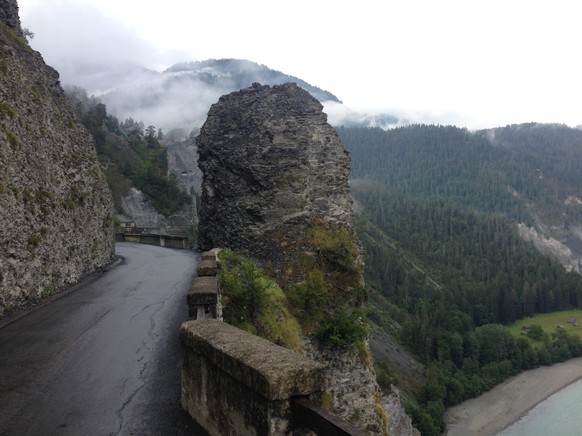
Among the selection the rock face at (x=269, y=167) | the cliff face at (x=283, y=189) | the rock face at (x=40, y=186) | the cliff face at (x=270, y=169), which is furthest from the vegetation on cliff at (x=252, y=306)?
the rock face at (x=269, y=167)

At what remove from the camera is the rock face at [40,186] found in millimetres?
12406

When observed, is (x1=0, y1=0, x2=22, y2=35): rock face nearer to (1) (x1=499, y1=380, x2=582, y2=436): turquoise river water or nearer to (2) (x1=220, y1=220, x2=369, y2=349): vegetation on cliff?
(2) (x1=220, y1=220, x2=369, y2=349): vegetation on cliff

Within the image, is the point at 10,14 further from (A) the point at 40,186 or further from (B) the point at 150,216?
(B) the point at 150,216

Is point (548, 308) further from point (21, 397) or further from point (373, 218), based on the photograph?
point (21, 397)

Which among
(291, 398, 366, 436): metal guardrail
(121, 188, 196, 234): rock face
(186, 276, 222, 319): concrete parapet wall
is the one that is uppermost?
(291, 398, 366, 436): metal guardrail

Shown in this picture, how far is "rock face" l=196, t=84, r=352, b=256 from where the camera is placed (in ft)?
81.2

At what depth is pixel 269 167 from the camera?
25094mm

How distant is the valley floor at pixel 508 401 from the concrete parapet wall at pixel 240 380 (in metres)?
68.5

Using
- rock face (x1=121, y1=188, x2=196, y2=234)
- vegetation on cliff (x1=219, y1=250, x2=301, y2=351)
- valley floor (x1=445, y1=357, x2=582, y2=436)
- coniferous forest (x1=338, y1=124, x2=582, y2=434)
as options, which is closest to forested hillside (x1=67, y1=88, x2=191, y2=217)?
rock face (x1=121, y1=188, x2=196, y2=234)

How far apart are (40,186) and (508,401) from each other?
80530 millimetres

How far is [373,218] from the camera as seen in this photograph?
19200cm

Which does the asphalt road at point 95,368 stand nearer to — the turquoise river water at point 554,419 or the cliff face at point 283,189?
the cliff face at point 283,189

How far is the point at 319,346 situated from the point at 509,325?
4763 inches

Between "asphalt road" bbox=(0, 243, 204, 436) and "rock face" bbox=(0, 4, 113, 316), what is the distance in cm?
139
